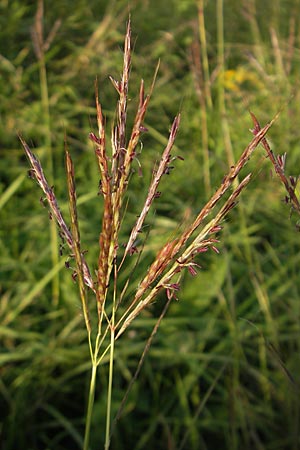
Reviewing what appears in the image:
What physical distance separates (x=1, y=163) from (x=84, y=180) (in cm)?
37

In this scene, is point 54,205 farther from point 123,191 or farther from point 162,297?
point 162,297

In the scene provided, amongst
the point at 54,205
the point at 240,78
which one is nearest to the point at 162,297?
the point at 240,78

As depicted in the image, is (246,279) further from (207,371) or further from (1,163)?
(1,163)

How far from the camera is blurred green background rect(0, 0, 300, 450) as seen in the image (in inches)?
80.7

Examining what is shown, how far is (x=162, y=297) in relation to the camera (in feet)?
8.16

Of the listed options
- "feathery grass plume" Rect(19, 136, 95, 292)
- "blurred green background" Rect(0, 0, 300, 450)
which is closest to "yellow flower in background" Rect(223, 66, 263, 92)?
"blurred green background" Rect(0, 0, 300, 450)

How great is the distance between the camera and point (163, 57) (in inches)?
160

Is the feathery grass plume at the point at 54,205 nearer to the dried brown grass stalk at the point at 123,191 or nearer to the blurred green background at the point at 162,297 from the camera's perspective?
the dried brown grass stalk at the point at 123,191

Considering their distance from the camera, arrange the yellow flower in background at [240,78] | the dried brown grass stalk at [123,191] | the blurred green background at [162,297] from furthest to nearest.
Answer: the yellow flower in background at [240,78] → the blurred green background at [162,297] → the dried brown grass stalk at [123,191]

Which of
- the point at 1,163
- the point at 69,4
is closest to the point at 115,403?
the point at 1,163

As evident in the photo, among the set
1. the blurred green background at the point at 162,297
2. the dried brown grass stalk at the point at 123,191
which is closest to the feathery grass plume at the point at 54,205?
the dried brown grass stalk at the point at 123,191

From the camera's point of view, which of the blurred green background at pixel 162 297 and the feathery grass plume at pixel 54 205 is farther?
the blurred green background at pixel 162 297

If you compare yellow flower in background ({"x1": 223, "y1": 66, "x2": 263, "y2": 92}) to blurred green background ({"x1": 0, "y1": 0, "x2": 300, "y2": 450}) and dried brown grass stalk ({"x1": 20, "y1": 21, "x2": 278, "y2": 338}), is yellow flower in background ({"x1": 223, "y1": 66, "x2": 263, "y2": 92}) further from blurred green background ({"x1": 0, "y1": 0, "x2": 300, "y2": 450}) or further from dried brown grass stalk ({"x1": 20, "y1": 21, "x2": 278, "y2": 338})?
dried brown grass stalk ({"x1": 20, "y1": 21, "x2": 278, "y2": 338})

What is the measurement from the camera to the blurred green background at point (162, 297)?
6.72 ft
